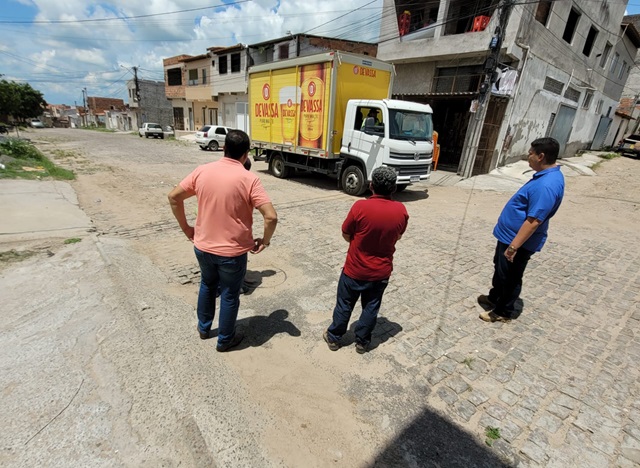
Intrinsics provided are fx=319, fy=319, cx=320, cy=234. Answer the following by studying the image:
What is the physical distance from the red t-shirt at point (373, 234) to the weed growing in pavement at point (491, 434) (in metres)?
1.30

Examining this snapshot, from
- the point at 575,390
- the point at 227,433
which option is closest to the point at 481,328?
the point at 575,390

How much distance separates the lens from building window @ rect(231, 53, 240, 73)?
1046 inches

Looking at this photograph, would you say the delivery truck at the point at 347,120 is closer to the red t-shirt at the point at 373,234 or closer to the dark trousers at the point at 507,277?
the dark trousers at the point at 507,277

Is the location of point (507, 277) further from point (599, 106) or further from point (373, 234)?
point (599, 106)

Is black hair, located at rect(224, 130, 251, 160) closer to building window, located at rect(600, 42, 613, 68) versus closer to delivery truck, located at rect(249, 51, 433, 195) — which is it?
delivery truck, located at rect(249, 51, 433, 195)

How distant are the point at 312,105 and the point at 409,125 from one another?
9.57ft

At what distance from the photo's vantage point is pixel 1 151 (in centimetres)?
1147

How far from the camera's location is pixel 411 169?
8.67 m

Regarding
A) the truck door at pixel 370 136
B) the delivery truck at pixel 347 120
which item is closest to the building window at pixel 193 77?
the delivery truck at pixel 347 120

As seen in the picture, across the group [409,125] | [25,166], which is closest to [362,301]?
[409,125]

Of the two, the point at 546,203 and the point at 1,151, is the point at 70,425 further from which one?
the point at 1,151

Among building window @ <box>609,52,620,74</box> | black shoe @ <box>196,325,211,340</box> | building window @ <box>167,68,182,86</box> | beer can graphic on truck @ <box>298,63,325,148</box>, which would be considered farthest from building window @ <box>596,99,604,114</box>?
building window @ <box>167,68,182,86</box>

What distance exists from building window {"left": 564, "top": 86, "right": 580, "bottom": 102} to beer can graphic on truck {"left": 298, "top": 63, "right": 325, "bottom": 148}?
585 inches

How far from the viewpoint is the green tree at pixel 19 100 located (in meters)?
47.1
